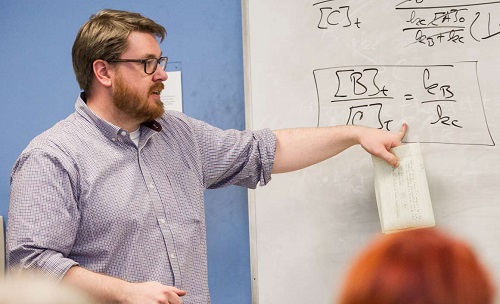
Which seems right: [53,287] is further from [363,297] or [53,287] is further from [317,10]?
[317,10]

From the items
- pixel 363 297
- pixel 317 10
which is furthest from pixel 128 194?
pixel 363 297

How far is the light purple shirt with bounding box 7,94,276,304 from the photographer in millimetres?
1644

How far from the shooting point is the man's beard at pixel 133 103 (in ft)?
5.98

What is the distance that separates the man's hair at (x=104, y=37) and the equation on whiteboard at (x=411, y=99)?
571 millimetres

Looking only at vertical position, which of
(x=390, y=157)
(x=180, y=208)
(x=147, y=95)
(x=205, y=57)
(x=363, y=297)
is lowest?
(x=363, y=297)

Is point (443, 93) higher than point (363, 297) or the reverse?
higher

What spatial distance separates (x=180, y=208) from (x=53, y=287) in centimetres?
116

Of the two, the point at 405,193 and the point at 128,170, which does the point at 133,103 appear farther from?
the point at 405,193

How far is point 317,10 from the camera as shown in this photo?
207 cm

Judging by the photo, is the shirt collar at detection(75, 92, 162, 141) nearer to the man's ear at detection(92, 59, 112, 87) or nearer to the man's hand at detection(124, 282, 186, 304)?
the man's ear at detection(92, 59, 112, 87)

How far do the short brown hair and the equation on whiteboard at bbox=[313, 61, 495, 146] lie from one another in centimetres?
110

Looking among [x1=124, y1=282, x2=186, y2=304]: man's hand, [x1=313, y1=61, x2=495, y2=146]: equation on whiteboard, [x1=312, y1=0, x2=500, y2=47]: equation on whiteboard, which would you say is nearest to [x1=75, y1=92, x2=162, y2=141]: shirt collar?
[x1=124, y1=282, x2=186, y2=304]: man's hand

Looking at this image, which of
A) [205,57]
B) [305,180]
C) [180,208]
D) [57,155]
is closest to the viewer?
[57,155]

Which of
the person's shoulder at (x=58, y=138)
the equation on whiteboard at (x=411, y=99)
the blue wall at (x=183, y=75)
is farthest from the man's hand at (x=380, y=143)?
the person's shoulder at (x=58, y=138)
